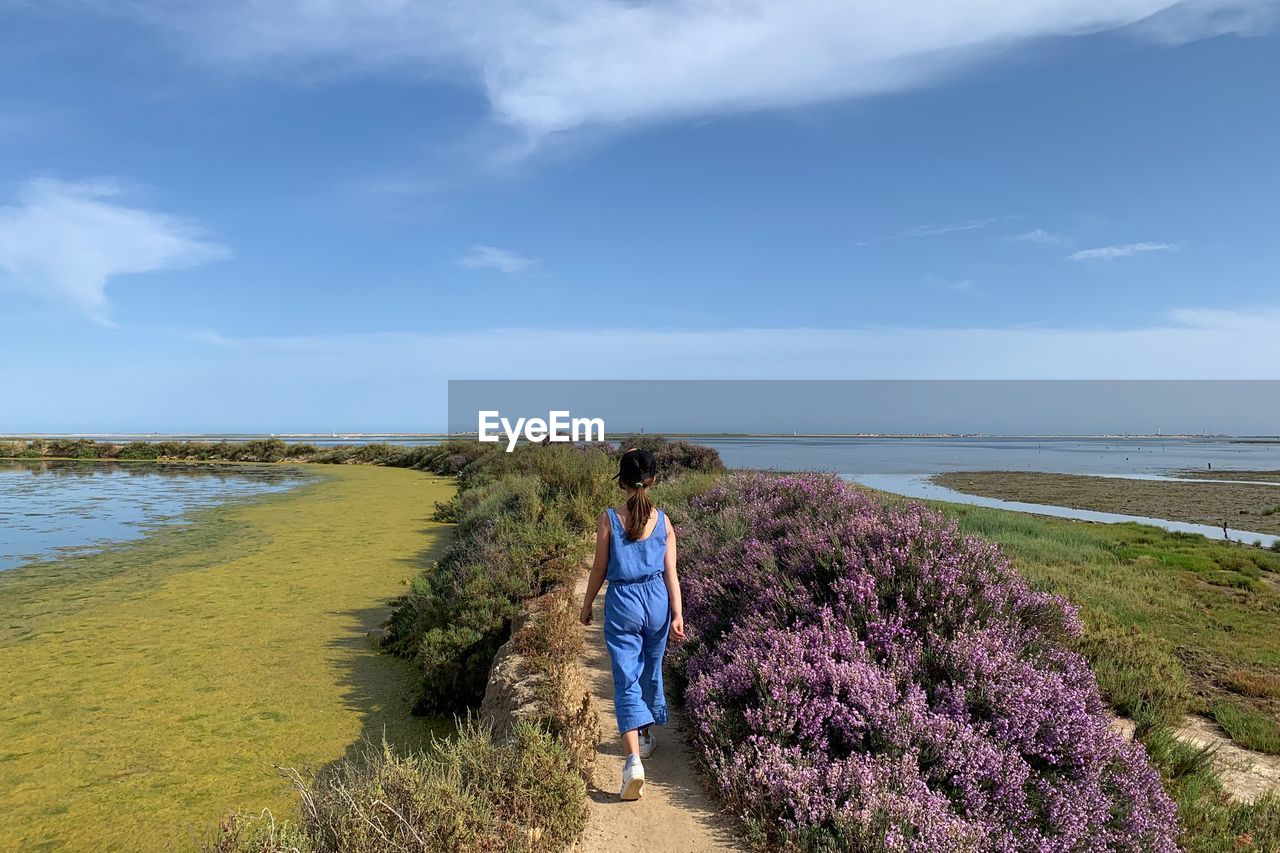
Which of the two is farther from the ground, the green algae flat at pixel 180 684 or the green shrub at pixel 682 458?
the green shrub at pixel 682 458

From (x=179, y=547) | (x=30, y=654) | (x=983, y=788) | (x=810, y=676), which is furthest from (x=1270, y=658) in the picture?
(x=179, y=547)

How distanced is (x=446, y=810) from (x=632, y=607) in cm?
155

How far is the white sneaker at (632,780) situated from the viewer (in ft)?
12.3

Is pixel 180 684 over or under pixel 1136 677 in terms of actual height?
under

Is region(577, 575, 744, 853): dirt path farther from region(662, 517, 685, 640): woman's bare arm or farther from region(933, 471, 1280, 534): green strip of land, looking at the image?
region(933, 471, 1280, 534): green strip of land

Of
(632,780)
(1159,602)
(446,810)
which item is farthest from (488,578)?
(1159,602)

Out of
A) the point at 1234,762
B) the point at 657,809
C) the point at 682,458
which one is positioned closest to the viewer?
the point at 657,809

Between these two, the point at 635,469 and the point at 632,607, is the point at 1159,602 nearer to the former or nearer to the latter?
the point at 632,607

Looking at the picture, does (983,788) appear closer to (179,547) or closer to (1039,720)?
(1039,720)

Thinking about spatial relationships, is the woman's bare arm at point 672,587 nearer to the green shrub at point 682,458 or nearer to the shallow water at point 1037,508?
the green shrub at point 682,458

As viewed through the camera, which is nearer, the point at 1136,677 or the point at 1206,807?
the point at 1206,807

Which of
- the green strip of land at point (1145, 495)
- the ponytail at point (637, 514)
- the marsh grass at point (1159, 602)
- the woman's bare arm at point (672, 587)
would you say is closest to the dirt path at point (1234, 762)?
the marsh grass at point (1159, 602)

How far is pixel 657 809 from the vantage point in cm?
369

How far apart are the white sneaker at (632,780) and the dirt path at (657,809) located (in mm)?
57
